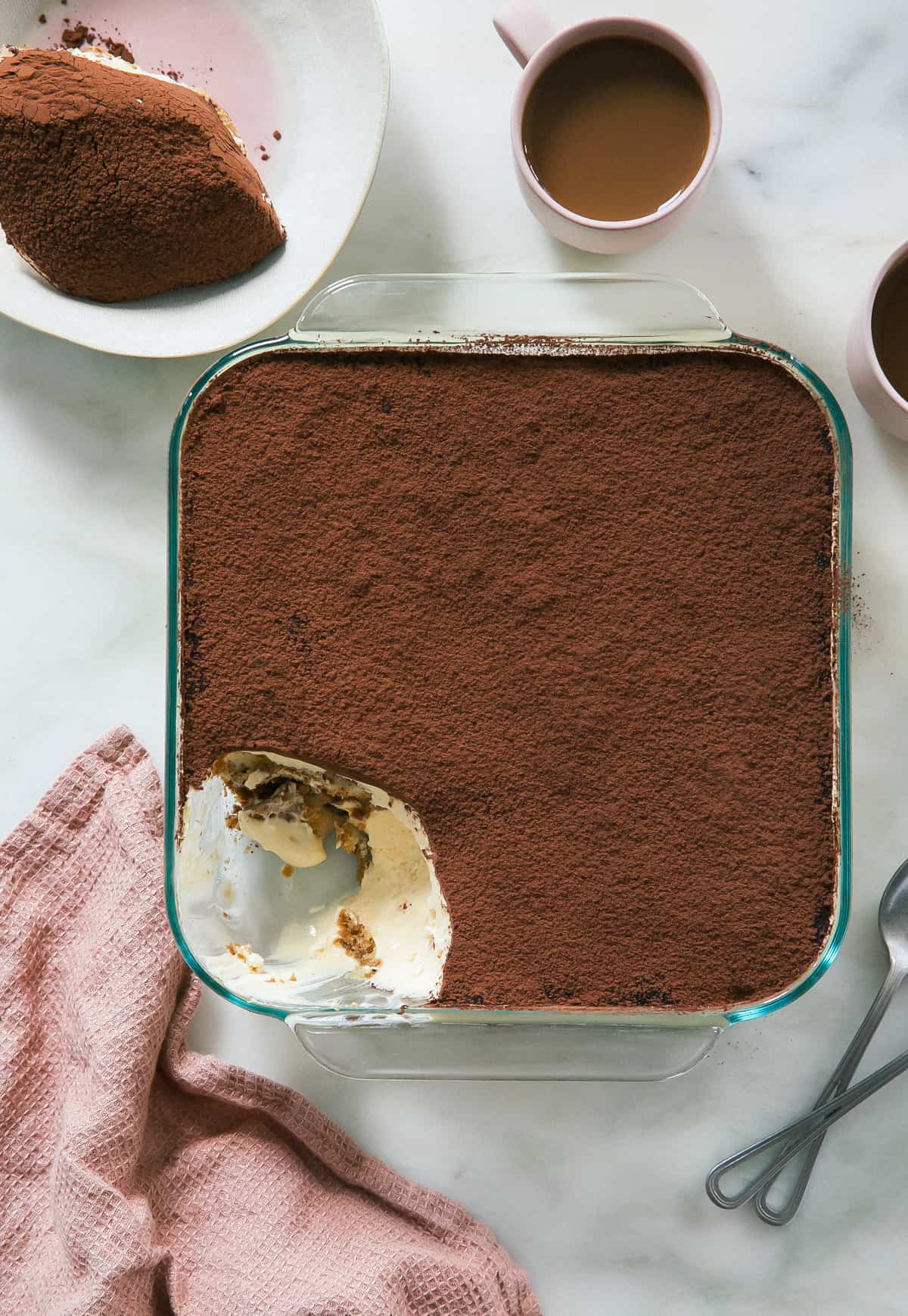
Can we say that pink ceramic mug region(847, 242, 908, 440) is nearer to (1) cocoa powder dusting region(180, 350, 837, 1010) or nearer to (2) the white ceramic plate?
(1) cocoa powder dusting region(180, 350, 837, 1010)

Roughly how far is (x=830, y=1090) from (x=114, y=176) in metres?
1.71

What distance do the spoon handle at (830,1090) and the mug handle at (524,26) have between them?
142 centimetres

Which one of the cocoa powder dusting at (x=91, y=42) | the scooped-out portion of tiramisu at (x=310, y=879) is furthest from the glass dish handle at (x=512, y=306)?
the scooped-out portion of tiramisu at (x=310, y=879)

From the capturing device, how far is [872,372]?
4.64ft

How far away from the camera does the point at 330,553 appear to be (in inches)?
51.3

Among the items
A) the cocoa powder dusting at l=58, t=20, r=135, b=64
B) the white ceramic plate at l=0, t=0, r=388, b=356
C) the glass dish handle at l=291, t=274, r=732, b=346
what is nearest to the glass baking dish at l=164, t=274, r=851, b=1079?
the glass dish handle at l=291, t=274, r=732, b=346

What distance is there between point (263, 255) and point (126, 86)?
278mm

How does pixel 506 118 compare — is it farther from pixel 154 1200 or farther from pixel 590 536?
pixel 154 1200

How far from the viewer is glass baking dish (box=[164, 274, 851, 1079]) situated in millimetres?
1307

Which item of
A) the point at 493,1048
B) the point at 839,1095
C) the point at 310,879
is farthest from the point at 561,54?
the point at 839,1095

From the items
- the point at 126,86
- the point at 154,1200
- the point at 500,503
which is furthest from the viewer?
the point at 154,1200

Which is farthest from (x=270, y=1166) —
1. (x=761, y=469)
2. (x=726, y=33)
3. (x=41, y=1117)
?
(x=726, y=33)

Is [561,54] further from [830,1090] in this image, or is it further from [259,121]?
[830,1090]

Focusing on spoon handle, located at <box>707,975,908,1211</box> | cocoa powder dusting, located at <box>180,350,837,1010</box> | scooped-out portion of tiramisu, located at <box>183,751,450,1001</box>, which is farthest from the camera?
spoon handle, located at <box>707,975,908,1211</box>
